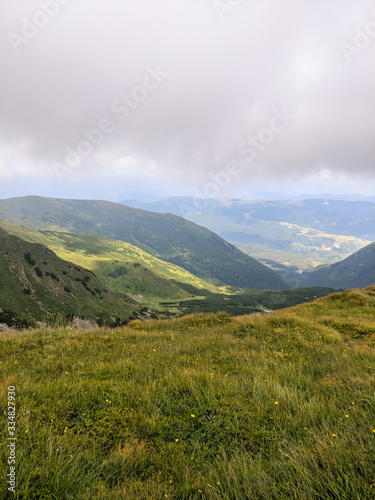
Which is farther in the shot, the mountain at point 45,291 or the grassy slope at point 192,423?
the mountain at point 45,291

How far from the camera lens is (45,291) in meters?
57.9

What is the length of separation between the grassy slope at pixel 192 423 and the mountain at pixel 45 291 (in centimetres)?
4447

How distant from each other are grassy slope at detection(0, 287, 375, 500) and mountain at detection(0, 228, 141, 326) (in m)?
44.5

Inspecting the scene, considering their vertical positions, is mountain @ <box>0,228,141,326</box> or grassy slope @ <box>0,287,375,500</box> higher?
grassy slope @ <box>0,287,375,500</box>

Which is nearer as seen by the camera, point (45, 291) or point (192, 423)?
point (192, 423)

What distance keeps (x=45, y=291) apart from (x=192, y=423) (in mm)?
64885

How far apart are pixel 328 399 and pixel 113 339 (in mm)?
9119

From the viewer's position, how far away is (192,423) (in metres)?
4.83

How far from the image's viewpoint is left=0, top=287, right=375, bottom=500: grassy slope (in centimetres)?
317

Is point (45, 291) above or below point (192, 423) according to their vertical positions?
below

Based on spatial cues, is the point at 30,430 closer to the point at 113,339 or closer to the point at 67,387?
the point at 67,387

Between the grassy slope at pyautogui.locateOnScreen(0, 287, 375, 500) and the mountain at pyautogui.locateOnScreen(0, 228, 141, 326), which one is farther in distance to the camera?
the mountain at pyautogui.locateOnScreen(0, 228, 141, 326)

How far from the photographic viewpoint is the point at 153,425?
15.0ft

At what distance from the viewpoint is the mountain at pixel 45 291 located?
4791cm
